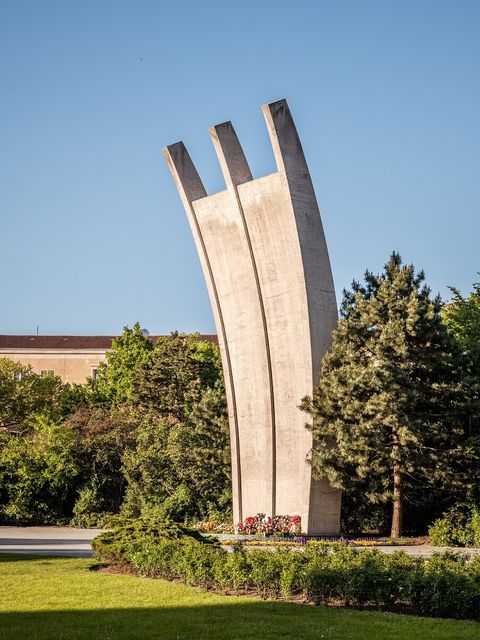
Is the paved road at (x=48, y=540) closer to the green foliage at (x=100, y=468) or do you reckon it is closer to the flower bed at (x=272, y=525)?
the green foliage at (x=100, y=468)

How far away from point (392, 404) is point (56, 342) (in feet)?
157

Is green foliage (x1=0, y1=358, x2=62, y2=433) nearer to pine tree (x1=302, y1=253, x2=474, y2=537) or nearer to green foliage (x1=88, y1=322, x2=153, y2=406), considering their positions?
green foliage (x1=88, y1=322, x2=153, y2=406)

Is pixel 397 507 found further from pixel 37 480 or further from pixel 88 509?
pixel 37 480

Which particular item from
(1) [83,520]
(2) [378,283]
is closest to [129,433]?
(1) [83,520]

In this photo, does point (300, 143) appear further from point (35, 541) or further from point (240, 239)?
point (35, 541)

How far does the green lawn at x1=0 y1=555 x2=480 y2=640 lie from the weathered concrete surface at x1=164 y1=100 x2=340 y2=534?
35.9ft

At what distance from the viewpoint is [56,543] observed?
21.5 m

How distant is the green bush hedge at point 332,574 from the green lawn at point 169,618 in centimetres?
45

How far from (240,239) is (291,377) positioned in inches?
159

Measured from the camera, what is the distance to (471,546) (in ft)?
72.6

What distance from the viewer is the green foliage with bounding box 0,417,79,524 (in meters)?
29.4

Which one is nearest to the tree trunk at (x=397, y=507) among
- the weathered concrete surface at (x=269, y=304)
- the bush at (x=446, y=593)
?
the weathered concrete surface at (x=269, y=304)

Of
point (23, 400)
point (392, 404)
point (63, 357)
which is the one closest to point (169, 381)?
point (23, 400)

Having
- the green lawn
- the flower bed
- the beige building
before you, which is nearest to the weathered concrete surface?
the flower bed
